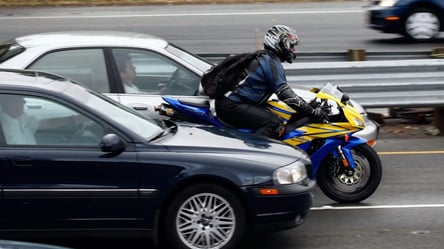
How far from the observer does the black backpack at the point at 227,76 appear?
26.2ft

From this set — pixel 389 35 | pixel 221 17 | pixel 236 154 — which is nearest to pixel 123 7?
pixel 221 17

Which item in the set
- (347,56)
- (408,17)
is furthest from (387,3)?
(347,56)

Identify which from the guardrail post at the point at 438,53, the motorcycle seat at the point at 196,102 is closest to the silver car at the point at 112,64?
the motorcycle seat at the point at 196,102

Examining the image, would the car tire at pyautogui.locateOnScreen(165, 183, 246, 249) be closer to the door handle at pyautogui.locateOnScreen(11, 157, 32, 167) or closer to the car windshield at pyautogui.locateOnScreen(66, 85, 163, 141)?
the car windshield at pyautogui.locateOnScreen(66, 85, 163, 141)

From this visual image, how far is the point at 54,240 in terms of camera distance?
660 cm

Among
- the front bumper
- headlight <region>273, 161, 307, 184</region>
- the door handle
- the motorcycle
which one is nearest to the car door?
the door handle

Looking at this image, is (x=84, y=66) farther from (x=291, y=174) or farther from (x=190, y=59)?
(x=291, y=174)

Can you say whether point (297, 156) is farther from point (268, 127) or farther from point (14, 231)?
point (14, 231)

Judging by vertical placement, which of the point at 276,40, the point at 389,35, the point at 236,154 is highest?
the point at 276,40

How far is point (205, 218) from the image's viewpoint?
622cm

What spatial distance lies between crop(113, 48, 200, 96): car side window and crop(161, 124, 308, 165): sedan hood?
1.77m

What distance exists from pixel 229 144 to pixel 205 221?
25.4 inches

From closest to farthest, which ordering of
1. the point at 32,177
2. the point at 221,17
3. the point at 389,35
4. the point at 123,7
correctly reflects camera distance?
the point at 32,177
the point at 389,35
the point at 221,17
the point at 123,7

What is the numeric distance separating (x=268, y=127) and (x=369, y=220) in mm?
1250
